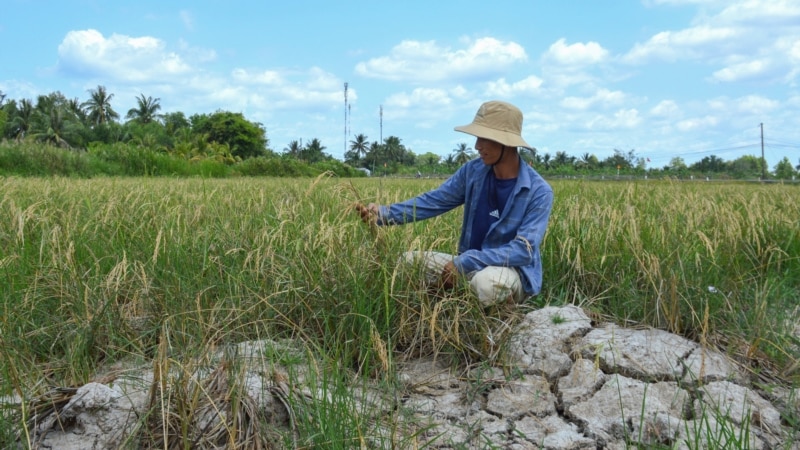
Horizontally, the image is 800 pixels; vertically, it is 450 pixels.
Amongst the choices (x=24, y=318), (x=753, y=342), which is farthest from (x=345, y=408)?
(x=753, y=342)

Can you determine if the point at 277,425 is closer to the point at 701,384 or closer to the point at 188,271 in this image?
the point at 188,271

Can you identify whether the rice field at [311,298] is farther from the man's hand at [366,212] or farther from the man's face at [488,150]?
the man's face at [488,150]

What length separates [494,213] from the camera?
125 inches

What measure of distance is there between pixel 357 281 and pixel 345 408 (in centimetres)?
70

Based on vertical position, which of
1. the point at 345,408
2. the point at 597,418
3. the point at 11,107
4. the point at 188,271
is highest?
the point at 11,107

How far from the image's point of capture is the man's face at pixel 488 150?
2959 millimetres

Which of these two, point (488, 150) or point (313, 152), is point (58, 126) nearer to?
point (313, 152)

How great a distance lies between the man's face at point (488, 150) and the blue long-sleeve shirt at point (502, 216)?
15 centimetres

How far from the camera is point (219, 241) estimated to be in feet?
10.7

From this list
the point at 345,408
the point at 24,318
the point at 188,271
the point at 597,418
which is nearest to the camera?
the point at 345,408

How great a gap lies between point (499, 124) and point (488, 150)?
0.13m

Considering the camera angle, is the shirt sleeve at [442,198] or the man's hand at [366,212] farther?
the shirt sleeve at [442,198]

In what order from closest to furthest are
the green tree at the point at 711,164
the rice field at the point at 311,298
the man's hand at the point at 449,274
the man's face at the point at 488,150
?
the rice field at the point at 311,298 < the man's hand at the point at 449,274 < the man's face at the point at 488,150 < the green tree at the point at 711,164

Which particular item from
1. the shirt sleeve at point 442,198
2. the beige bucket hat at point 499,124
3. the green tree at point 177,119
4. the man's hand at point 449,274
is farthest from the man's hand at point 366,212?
the green tree at point 177,119
